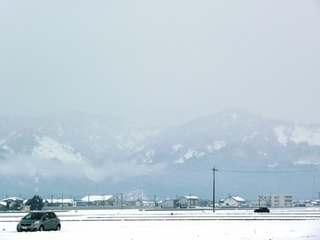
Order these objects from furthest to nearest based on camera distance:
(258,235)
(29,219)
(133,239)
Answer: (29,219) < (258,235) < (133,239)

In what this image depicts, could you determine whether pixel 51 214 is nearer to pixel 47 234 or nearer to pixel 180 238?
pixel 47 234

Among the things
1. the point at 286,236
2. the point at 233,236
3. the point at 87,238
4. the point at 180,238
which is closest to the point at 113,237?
the point at 87,238

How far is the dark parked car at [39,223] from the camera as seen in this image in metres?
63.6

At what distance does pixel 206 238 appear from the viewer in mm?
52750

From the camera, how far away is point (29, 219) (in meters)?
64.8

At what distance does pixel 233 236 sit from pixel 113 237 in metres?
9.18

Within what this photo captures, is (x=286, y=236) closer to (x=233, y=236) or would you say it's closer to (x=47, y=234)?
(x=233, y=236)

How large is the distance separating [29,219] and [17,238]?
9156 millimetres

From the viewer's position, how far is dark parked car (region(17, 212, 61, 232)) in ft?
209

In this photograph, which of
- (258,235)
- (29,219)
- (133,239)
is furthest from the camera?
(29,219)

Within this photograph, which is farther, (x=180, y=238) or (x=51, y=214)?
(x=51, y=214)

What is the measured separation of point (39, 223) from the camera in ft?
209

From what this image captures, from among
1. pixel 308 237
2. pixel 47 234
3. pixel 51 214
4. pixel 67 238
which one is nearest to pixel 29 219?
pixel 51 214

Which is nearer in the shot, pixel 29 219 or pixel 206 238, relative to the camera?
pixel 206 238
